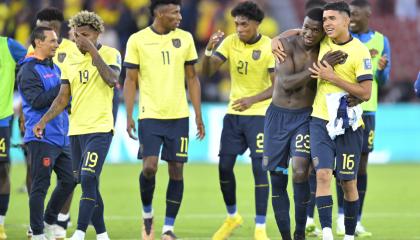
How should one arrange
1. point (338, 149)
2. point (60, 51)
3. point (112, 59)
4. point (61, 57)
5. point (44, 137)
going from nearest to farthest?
1. point (338, 149)
2. point (112, 59)
3. point (61, 57)
4. point (44, 137)
5. point (60, 51)

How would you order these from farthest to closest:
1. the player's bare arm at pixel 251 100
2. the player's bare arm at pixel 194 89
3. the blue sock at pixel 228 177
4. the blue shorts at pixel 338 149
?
the blue sock at pixel 228 177 < the player's bare arm at pixel 251 100 < the player's bare arm at pixel 194 89 < the blue shorts at pixel 338 149

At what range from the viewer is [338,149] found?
35.6ft

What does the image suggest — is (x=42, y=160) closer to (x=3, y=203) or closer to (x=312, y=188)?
(x=3, y=203)

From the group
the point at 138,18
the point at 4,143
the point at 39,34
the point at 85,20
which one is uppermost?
the point at 138,18

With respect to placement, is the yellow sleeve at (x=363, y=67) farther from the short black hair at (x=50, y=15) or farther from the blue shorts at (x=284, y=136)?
the short black hair at (x=50, y=15)

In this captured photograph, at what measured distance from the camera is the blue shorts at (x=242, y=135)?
12586 mm

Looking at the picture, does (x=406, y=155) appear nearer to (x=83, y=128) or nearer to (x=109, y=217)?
(x=109, y=217)

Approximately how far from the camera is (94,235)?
12.7m

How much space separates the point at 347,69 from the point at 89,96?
2822 millimetres

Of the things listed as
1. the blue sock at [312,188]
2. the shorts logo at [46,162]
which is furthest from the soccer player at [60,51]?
the blue sock at [312,188]

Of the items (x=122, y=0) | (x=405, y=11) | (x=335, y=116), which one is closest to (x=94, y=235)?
(x=335, y=116)

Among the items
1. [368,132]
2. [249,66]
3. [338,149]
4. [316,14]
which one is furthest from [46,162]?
[368,132]

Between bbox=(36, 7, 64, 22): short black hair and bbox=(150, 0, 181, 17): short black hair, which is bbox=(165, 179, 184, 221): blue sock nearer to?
bbox=(150, 0, 181, 17): short black hair

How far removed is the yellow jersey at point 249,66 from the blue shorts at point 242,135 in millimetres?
87
